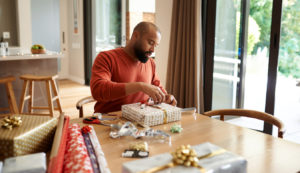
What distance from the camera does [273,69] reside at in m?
2.96

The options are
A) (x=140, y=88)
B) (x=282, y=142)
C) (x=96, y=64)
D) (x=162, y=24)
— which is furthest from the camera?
(x=162, y=24)

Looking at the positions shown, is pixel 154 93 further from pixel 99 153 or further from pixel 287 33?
pixel 287 33

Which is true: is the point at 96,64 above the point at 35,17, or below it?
below

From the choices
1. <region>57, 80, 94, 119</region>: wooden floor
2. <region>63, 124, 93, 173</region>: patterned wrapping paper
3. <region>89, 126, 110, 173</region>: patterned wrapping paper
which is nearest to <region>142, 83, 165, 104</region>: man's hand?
<region>89, 126, 110, 173</region>: patterned wrapping paper

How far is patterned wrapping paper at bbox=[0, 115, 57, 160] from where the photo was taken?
0.98m

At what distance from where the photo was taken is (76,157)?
0.96 m

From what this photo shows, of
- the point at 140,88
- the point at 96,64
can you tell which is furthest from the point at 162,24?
the point at 140,88

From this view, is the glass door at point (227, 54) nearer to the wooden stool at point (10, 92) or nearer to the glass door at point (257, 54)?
the glass door at point (257, 54)

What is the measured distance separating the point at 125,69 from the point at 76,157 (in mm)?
1202

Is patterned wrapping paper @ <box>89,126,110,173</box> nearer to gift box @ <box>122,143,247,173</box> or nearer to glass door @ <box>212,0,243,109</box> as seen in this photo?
gift box @ <box>122,143,247,173</box>

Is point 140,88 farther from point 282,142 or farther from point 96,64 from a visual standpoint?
point 282,142

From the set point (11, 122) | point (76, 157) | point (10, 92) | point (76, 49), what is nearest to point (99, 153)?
point (76, 157)

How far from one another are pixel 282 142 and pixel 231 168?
66 centimetres

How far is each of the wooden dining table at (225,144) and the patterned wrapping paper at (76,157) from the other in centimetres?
14
